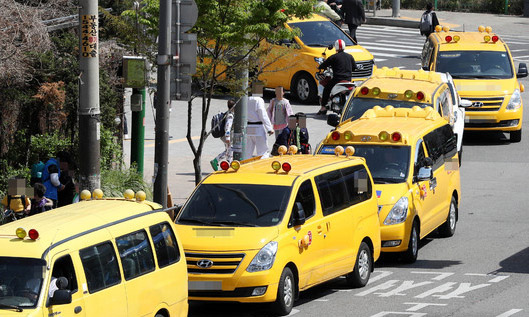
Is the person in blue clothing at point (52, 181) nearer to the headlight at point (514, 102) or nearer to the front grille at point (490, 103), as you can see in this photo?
the front grille at point (490, 103)

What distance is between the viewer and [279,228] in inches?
503

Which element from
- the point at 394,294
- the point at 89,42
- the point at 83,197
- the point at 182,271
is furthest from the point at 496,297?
the point at 89,42

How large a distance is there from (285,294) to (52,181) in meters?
4.43

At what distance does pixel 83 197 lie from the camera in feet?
39.4

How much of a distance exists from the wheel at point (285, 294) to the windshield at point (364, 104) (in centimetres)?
795

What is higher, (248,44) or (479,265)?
(248,44)

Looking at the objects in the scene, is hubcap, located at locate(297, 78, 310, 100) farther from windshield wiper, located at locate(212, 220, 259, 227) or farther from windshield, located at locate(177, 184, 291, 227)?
windshield wiper, located at locate(212, 220, 259, 227)

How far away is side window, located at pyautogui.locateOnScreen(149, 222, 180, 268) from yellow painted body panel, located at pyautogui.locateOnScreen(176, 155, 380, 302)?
1.00 meters

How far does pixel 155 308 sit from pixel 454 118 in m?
12.4

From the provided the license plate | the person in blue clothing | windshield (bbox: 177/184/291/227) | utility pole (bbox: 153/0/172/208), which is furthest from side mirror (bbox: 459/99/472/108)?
the license plate

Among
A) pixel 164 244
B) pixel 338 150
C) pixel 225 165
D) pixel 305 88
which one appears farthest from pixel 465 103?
pixel 164 244

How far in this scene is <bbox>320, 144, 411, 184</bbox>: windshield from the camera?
1619cm

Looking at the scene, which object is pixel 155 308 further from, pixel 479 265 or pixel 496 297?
pixel 479 265

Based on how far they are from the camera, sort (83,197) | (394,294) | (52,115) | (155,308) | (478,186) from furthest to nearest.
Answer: (478,186) → (52,115) → (394,294) → (83,197) → (155,308)
